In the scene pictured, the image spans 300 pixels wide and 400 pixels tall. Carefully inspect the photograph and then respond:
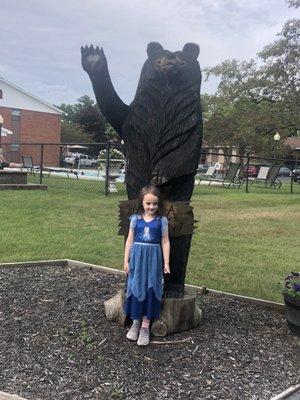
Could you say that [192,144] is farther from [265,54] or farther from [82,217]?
[265,54]

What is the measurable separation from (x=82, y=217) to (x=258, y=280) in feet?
15.6

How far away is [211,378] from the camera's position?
128 inches

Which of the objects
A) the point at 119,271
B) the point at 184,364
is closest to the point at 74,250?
the point at 119,271

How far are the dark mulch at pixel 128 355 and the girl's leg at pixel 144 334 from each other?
69 mm

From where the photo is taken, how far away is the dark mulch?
3082 millimetres

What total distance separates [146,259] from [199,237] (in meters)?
5.01

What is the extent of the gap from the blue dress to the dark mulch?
12.1 inches

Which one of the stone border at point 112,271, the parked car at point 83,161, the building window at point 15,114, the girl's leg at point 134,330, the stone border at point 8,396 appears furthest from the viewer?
the building window at point 15,114

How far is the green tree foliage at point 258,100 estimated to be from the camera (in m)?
19.9

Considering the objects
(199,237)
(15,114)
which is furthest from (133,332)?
(15,114)

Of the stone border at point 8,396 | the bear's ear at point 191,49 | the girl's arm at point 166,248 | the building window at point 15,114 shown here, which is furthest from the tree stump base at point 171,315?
the building window at point 15,114

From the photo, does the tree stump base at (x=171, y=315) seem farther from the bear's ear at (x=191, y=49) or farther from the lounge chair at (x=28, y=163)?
the lounge chair at (x=28, y=163)

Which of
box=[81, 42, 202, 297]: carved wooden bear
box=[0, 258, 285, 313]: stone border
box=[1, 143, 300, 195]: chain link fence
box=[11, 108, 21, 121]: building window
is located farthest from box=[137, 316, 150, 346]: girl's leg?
box=[11, 108, 21, 121]: building window

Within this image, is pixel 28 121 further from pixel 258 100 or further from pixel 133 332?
pixel 133 332
